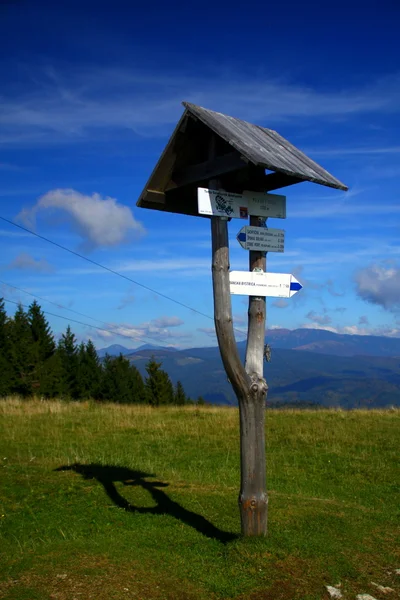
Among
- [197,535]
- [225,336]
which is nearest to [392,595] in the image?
[197,535]

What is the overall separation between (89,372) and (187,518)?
54.8 m

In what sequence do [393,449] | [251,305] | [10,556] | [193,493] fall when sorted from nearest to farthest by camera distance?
[10,556] → [251,305] → [193,493] → [393,449]

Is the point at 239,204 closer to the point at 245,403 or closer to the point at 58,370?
the point at 245,403

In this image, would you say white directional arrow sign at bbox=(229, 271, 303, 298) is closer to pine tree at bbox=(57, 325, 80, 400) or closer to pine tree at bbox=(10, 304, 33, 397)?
pine tree at bbox=(10, 304, 33, 397)

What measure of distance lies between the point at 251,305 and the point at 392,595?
301 centimetres

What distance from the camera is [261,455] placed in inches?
237

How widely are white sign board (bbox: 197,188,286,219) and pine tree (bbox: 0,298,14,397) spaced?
39425 mm

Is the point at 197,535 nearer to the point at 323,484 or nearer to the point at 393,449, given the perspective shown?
the point at 323,484

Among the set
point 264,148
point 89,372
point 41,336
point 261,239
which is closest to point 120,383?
point 89,372

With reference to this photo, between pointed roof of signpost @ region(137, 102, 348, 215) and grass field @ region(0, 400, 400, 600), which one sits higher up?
pointed roof of signpost @ region(137, 102, 348, 215)

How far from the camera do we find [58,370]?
4731cm

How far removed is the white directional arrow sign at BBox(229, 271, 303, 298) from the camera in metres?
6.04

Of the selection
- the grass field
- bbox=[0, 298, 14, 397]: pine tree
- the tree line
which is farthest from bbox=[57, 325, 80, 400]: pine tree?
the grass field

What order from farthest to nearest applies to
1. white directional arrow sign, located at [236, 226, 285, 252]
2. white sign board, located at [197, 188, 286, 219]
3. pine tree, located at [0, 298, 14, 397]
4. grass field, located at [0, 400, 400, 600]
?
pine tree, located at [0, 298, 14, 397]
white directional arrow sign, located at [236, 226, 285, 252]
white sign board, located at [197, 188, 286, 219]
grass field, located at [0, 400, 400, 600]
